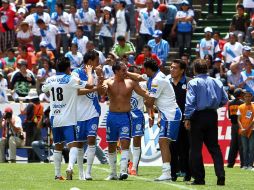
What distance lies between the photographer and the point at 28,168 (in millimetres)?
23875

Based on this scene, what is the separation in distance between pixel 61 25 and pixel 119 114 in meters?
15.4

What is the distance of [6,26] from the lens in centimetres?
3556

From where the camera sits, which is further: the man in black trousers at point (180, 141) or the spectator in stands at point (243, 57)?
the spectator in stands at point (243, 57)

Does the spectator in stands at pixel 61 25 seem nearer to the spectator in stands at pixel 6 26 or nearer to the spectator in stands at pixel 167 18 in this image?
the spectator in stands at pixel 6 26

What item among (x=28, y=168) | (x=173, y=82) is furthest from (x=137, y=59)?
(x=173, y=82)

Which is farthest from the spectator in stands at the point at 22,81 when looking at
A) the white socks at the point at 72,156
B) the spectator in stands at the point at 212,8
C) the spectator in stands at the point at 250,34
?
the white socks at the point at 72,156

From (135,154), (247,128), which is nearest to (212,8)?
(247,128)

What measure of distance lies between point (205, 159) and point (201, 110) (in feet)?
35.1

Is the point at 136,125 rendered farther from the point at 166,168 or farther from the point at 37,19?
the point at 37,19

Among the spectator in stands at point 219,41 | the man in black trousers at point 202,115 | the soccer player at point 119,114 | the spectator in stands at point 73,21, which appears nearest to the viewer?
the man in black trousers at point 202,115

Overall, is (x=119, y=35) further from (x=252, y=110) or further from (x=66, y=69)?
(x=66, y=69)

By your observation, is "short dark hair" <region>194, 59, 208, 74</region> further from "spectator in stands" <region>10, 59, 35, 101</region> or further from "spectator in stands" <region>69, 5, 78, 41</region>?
"spectator in stands" <region>69, 5, 78, 41</region>

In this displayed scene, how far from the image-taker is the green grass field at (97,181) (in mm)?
18250

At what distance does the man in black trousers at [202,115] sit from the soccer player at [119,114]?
5.25 feet
